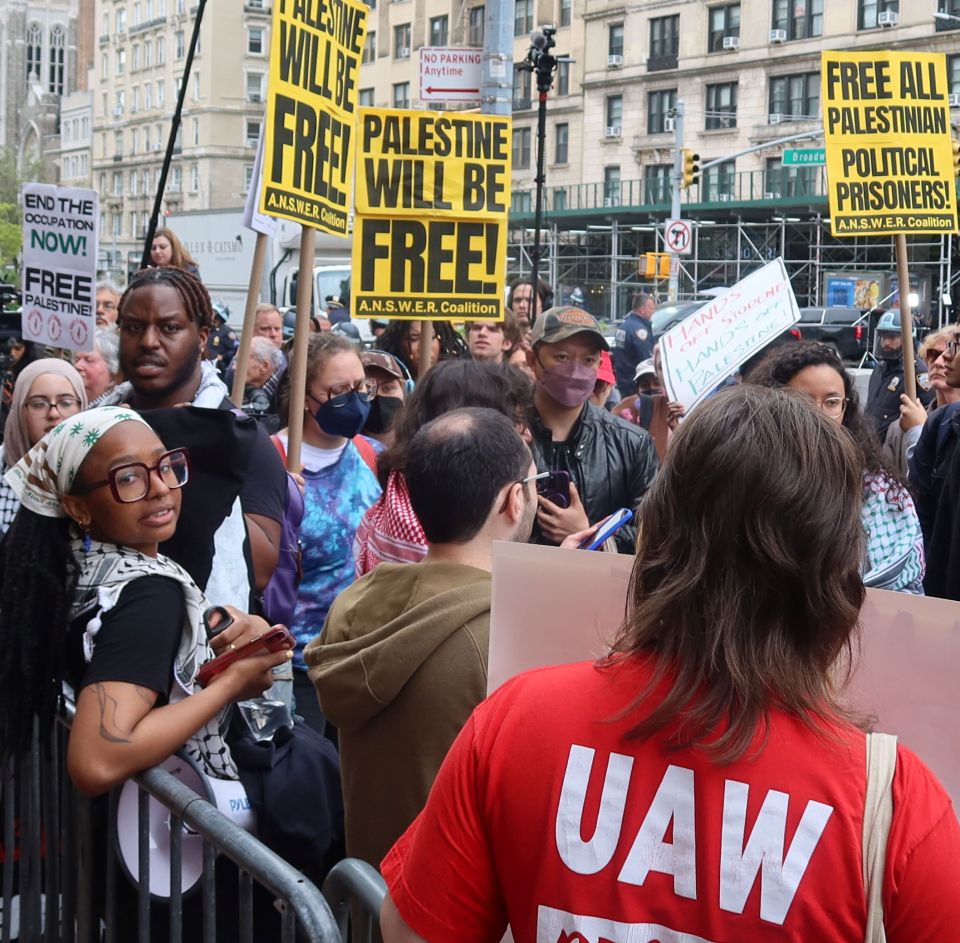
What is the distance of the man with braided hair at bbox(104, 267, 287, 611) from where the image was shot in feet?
10.8

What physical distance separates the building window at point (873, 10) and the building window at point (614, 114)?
33.0 ft

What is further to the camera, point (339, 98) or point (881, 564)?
point (339, 98)

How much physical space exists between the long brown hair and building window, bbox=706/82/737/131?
1927 inches

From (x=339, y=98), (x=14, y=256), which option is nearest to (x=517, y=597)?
(x=339, y=98)

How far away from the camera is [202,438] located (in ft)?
11.0

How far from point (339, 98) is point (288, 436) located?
71.9 inches

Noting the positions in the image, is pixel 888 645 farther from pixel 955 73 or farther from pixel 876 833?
pixel 955 73

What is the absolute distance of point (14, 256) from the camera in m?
71.4

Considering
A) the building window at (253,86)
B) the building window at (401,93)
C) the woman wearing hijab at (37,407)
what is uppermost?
the building window at (253,86)

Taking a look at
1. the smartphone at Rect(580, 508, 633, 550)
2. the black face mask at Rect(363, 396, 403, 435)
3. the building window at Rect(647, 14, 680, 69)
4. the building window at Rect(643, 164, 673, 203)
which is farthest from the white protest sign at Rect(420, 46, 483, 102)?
the building window at Rect(647, 14, 680, 69)

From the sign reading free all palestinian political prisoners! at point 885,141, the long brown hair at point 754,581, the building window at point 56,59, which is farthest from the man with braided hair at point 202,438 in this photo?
the building window at point 56,59

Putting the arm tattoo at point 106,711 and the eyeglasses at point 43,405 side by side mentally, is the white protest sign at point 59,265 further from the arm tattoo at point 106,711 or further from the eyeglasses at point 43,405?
the arm tattoo at point 106,711

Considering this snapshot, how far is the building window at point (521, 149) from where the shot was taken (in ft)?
182

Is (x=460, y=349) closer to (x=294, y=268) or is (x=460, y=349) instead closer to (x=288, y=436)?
(x=288, y=436)
